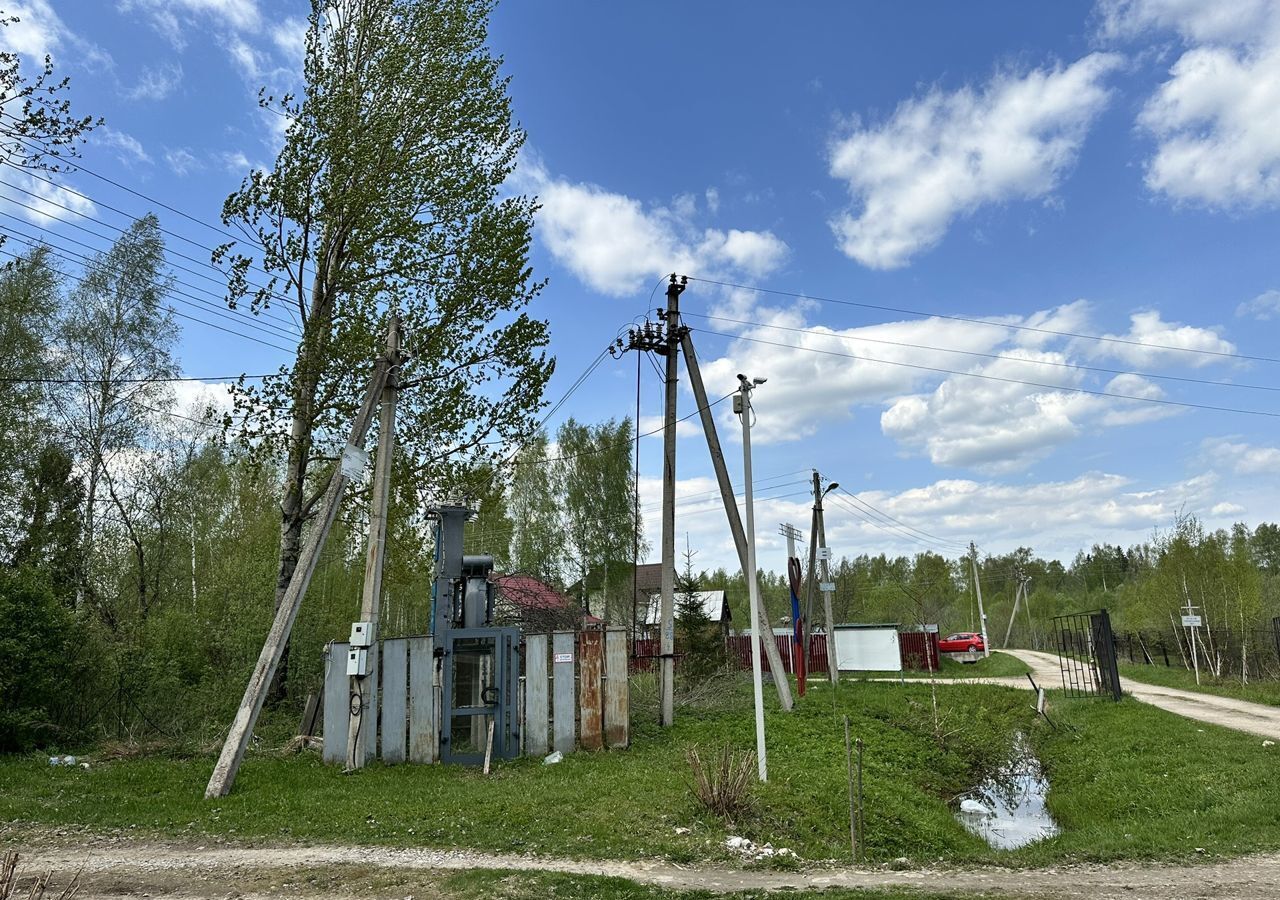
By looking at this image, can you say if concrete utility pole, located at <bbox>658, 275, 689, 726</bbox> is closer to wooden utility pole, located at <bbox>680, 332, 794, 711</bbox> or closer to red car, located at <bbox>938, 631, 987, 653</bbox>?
wooden utility pole, located at <bbox>680, 332, 794, 711</bbox>

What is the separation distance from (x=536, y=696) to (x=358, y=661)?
121 inches

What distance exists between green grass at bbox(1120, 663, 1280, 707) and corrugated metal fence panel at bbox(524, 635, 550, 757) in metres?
18.2

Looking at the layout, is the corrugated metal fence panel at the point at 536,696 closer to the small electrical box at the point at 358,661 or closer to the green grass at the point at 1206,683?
the small electrical box at the point at 358,661

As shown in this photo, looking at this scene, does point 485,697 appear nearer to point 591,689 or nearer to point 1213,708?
point 591,689

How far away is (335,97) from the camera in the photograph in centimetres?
1619

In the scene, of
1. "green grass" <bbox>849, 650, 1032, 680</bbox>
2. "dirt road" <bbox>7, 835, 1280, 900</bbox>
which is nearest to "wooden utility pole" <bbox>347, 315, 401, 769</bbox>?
"dirt road" <bbox>7, 835, 1280, 900</bbox>

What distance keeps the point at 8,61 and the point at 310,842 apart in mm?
9393

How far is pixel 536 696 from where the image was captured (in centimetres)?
1355

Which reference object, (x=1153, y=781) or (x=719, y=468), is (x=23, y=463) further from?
(x=1153, y=781)

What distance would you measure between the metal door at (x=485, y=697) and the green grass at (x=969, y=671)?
17460 mm

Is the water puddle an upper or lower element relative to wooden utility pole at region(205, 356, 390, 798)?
lower

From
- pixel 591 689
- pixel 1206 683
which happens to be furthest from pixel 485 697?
pixel 1206 683

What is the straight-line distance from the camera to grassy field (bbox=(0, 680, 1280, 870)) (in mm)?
8242

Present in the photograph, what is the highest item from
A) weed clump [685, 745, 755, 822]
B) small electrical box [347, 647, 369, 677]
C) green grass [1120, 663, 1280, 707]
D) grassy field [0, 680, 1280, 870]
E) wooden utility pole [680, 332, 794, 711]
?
wooden utility pole [680, 332, 794, 711]
